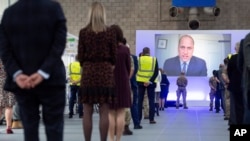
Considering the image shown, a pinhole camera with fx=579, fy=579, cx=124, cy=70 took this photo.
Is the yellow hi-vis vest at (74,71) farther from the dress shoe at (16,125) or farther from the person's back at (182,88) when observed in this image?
the person's back at (182,88)

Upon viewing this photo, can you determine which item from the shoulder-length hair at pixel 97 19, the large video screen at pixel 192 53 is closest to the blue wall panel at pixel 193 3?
the large video screen at pixel 192 53

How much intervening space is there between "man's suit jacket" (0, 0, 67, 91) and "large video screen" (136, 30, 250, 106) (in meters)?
19.5

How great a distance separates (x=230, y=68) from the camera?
31.4ft

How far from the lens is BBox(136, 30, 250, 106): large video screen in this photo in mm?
23891

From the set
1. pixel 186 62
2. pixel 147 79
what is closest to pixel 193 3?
pixel 186 62

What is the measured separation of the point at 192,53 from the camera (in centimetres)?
2438

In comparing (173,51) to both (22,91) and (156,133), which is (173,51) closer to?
(156,133)

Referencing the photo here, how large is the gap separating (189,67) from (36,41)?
20.2 metres

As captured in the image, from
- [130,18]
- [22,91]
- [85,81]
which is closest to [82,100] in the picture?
[85,81]

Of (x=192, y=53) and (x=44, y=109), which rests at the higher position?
(x=192, y=53)

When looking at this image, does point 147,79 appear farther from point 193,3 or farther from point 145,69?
point 193,3

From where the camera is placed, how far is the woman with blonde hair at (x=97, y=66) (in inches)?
250

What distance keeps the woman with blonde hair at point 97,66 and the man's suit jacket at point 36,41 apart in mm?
1977

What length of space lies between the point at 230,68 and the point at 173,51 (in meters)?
14.9
